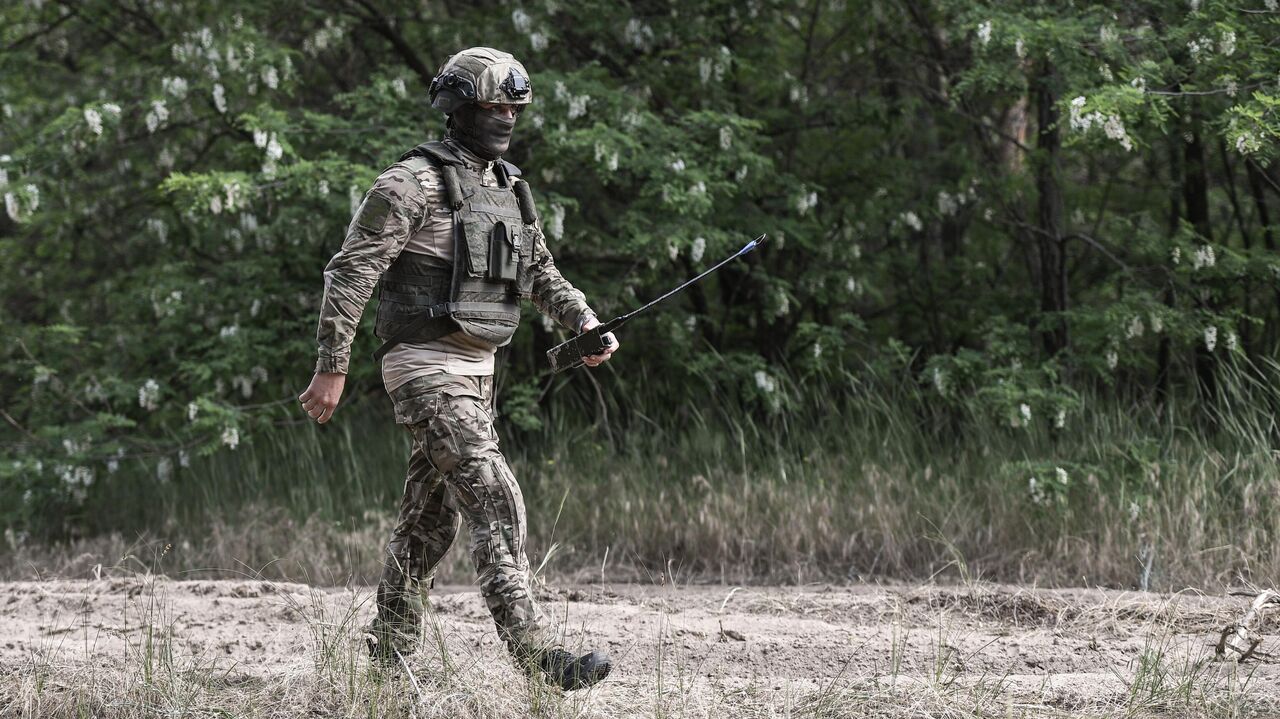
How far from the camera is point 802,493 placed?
688 cm

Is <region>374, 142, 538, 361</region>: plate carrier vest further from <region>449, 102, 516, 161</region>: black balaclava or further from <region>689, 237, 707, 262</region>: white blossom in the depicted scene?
<region>689, 237, 707, 262</region>: white blossom

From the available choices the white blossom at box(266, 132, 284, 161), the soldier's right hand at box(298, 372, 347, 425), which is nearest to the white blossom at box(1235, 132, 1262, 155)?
the soldier's right hand at box(298, 372, 347, 425)

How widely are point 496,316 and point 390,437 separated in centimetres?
461

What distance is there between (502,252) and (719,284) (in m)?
5.69

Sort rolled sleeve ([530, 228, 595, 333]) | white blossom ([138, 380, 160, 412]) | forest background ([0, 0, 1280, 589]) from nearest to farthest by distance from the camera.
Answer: rolled sleeve ([530, 228, 595, 333]), forest background ([0, 0, 1280, 589]), white blossom ([138, 380, 160, 412])

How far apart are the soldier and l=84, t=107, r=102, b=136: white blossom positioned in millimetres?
4180

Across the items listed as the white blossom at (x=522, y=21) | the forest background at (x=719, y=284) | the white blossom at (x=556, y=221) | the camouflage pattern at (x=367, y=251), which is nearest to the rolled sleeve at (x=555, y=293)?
the camouflage pattern at (x=367, y=251)

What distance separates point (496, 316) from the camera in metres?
3.94

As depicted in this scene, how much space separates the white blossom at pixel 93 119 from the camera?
733cm

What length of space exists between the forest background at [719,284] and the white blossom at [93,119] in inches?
4.4

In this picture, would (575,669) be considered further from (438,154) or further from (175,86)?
(175,86)

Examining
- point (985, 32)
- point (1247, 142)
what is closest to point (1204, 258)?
point (1247, 142)

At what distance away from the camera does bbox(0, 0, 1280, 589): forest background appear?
6559 millimetres

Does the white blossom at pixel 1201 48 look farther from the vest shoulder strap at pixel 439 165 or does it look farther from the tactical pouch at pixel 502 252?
the vest shoulder strap at pixel 439 165
